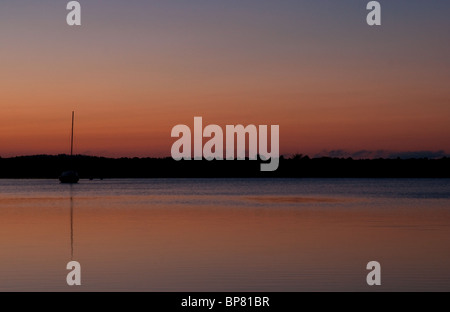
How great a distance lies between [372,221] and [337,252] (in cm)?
1557

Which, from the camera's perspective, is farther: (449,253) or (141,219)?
(141,219)

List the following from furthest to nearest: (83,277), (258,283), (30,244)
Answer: (30,244) < (83,277) < (258,283)

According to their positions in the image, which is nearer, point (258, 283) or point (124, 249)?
point (258, 283)

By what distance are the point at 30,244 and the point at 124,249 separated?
14.7 ft

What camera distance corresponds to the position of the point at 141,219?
137ft
